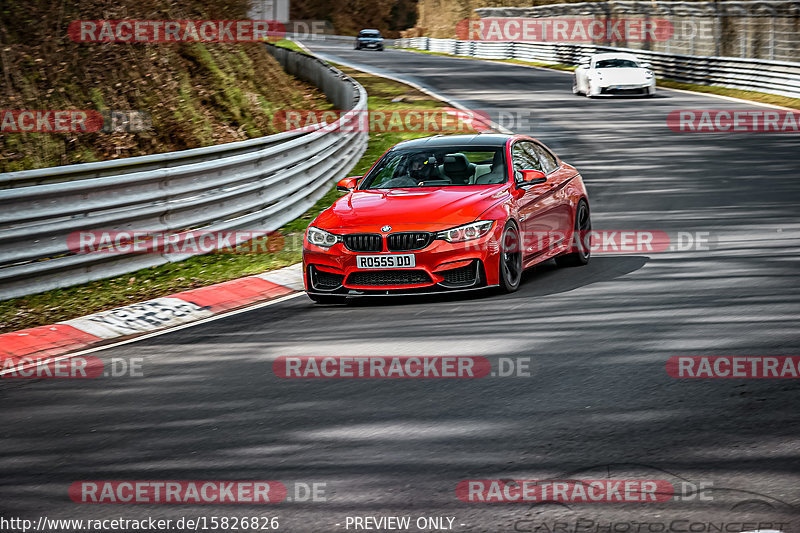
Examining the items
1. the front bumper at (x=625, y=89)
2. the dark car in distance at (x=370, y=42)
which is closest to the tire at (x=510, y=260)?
the front bumper at (x=625, y=89)

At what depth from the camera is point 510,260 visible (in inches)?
420

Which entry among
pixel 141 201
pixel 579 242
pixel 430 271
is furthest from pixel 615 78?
pixel 430 271

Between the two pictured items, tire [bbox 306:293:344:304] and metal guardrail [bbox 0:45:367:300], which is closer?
metal guardrail [bbox 0:45:367:300]

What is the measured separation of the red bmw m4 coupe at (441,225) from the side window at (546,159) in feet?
0.31

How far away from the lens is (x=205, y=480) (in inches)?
218

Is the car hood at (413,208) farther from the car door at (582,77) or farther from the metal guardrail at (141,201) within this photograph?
the car door at (582,77)

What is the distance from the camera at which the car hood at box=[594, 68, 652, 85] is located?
34.0 m

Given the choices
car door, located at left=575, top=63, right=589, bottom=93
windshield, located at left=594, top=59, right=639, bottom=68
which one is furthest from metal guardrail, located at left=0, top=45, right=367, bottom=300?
windshield, located at left=594, top=59, right=639, bottom=68

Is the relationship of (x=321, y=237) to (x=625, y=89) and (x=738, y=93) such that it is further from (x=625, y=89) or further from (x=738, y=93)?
(x=738, y=93)

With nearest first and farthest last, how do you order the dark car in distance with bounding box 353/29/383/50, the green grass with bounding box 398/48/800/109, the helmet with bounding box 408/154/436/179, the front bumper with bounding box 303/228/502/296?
the front bumper with bounding box 303/228/502/296 → the helmet with bounding box 408/154/436/179 → the green grass with bounding box 398/48/800/109 → the dark car in distance with bounding box 353/29/383/50

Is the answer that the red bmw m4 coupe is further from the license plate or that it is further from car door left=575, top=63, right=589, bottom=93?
car door left=575, top=63, right=589, bottom=93

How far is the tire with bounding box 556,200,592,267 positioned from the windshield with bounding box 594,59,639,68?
23378 millimetres

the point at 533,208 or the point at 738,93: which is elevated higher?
the point at 533,208

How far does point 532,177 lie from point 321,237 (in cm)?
220
